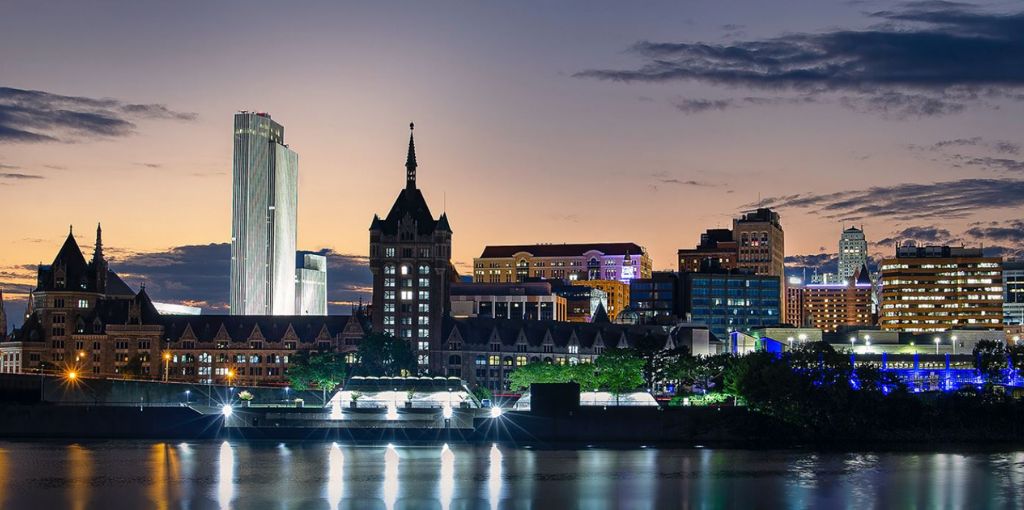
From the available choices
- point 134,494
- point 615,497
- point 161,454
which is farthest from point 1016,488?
point 161,454

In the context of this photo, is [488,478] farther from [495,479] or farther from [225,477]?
[225,477]

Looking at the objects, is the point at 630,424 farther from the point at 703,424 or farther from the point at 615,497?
the point at 615,497

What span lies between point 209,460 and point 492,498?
45593mm

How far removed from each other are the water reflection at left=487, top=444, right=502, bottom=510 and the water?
248 millimetres

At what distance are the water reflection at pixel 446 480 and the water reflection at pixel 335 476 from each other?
8.85 meters

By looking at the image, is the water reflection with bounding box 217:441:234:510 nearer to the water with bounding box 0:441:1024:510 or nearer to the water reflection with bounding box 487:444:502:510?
the water with bounding box 0:441:1024:510

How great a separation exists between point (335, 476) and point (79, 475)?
24937mm

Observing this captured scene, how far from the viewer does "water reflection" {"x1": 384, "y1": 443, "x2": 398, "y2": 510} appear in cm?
11862

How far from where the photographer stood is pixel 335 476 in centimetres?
13762

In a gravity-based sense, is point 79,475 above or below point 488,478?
above

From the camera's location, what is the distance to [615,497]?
122m

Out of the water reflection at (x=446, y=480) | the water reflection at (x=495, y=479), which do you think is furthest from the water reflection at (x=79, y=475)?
the water reflection at (x=495, y=479)

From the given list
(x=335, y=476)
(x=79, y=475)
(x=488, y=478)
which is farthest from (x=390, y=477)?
(x=79, y=475)

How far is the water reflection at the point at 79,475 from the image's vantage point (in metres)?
118
